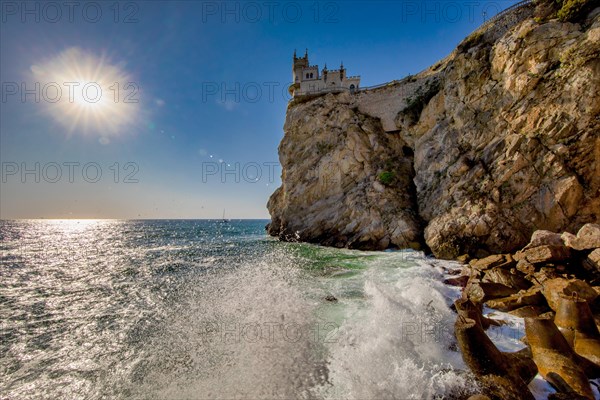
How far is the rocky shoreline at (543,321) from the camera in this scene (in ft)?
13.3

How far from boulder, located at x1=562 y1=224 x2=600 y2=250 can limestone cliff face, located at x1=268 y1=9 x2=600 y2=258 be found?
4322 millimetres

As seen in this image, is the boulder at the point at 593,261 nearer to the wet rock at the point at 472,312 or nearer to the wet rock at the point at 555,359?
the wet rock at the point at 472,312

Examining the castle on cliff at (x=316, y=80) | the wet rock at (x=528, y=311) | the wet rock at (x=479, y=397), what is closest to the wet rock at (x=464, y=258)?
the wet rock at (x=528, y=311)

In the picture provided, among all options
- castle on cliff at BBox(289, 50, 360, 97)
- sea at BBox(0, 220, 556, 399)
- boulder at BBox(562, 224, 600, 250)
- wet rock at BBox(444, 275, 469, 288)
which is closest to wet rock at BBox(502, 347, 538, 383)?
sea at BBox(0, 220, 556, 399)

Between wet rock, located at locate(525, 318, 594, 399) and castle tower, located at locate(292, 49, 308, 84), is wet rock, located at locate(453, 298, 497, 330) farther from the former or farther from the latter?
castle tower, located at locate(292, 49, 308, 84)

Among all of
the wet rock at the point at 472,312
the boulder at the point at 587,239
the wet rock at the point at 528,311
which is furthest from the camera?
the boulder at the point at 587,239

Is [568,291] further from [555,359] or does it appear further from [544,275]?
[555,359]

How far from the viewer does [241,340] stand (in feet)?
20.2

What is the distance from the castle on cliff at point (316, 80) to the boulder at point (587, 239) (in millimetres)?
26669

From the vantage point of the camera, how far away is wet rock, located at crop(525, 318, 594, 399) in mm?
3994

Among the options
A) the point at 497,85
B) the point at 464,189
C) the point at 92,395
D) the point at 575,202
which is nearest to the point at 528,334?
the point at 92,395

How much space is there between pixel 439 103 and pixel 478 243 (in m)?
12.1

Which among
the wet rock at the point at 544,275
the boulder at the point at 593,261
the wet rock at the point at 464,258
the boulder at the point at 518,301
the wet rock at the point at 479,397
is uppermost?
the boulder at the point at 593,261

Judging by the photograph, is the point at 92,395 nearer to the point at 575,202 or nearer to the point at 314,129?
the point at 575,202
